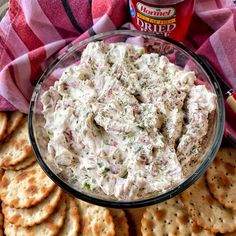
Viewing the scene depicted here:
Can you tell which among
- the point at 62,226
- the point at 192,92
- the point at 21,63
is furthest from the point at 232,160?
the point at 21,63

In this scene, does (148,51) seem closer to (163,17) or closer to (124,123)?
(163,17)

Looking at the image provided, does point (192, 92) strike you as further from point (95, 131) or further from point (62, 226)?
point (62, 226)

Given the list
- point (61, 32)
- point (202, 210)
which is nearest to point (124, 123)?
point (202, 210)

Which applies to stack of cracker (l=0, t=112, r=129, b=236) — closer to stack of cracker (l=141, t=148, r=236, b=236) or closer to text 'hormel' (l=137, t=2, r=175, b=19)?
stack of cracker (l=141, t=148, r=236, b=236)

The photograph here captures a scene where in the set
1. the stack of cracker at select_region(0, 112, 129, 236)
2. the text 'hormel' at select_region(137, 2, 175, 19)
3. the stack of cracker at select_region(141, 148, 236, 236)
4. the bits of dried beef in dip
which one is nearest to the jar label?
the text 'hormel' at select_region(137, 2, 175, 19)

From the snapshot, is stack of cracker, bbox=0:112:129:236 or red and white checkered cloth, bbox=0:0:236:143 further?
red and white checkered cloth, bbox=0:0:236:143

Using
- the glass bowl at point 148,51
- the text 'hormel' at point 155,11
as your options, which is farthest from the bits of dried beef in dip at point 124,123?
the text 'hormel' at point 155,11
